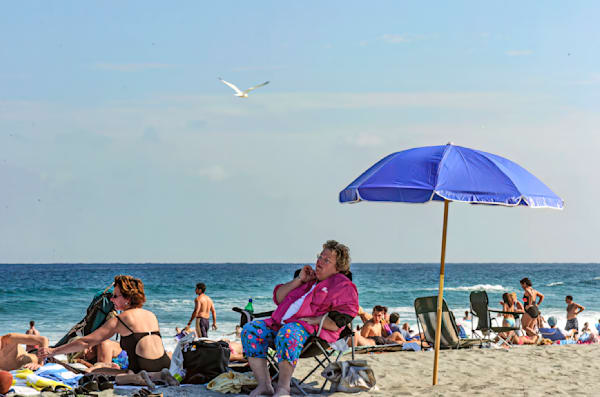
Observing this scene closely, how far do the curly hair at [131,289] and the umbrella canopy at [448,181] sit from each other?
155 cm

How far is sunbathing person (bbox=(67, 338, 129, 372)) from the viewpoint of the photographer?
623 centimetres

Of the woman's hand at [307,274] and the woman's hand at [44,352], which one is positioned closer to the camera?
the woman's hand at [44,352]

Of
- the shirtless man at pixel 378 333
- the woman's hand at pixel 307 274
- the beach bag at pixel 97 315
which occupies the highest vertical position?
the woman's hand at pixel 307 274

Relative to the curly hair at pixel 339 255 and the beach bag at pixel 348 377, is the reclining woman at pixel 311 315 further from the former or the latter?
the beach bag at pixel 348 377

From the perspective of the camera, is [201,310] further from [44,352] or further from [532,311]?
[44,352]

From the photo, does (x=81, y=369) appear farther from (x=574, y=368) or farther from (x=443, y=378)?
(x=574, y=368)

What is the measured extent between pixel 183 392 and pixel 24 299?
2940 cm

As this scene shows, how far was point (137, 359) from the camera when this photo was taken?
5.50m

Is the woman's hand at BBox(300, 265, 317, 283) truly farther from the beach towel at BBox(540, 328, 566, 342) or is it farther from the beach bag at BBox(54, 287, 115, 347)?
the beach towel at BBox(540, 328, 566, 342)

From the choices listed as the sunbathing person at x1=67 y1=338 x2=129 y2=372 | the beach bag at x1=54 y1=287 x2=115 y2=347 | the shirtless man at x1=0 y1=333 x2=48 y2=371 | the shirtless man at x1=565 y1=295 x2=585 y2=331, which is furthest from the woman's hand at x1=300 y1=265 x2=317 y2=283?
the shirtless man at x1=565 y1=295 x2=585 y2=331

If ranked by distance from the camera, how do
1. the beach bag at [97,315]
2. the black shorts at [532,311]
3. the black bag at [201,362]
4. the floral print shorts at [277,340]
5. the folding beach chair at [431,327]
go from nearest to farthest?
the floral print shorts at [277,340]
the black bag at [201,362]
the beach bag at [97,315]
the folding beach chair at [431,327]
the black shorts at [532,311]

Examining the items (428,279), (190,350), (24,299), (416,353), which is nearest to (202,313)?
(416,353)

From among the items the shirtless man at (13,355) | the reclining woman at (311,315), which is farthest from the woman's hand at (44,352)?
the reclining woman at (311,315)

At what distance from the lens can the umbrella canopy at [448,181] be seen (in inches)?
203
